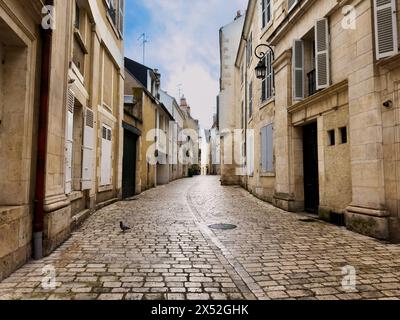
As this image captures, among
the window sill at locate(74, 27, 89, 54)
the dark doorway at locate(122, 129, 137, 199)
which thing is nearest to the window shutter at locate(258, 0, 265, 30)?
the dark doorway at locate(122, 129, 137, 199)

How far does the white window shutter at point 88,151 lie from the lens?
25.5 ft

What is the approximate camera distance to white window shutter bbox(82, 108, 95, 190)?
306 inches

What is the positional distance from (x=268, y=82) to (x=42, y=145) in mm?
9533

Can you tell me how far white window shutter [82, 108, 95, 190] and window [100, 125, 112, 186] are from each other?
1443 mm

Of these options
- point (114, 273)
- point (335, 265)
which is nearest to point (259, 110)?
point (335, 265)

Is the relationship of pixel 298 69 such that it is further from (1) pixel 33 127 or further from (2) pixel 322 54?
(1) pixel 33 127

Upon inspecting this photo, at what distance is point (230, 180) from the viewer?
2286cm

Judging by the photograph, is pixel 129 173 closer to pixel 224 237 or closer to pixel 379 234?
pixel 224 237

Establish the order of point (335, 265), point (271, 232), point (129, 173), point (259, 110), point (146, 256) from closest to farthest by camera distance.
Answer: point (335, 265) → point (146, 256) → point (271, 232) → point (259, 110) → point (129, 173)

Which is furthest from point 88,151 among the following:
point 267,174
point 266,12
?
point 266,12

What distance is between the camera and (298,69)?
9.02 meters

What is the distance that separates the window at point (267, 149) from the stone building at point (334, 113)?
4cm

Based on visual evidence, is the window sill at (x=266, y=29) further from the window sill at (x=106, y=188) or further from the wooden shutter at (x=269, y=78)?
the window sill at (x=106, y=188)
